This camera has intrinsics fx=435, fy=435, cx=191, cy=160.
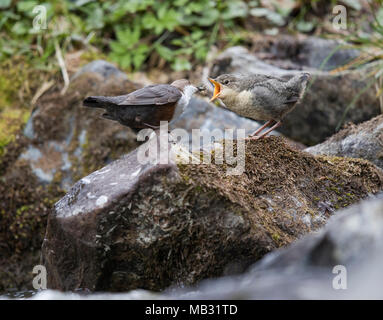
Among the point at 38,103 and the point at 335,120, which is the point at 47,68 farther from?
the point at 335,120

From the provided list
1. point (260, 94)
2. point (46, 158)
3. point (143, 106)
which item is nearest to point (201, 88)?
point (260, 94)

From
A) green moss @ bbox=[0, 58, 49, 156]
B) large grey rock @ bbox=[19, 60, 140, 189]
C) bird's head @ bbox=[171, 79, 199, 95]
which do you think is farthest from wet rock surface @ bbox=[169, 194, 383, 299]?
green moss @ bbox=[0, 58, 49, 156]

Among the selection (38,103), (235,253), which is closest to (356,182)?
(235,253)

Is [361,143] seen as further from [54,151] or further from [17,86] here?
[17,86]

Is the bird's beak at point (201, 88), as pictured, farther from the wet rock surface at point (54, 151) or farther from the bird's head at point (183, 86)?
the wet rock surface at point (54, 151)

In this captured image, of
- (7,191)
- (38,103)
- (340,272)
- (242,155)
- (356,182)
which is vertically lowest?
(7,191)

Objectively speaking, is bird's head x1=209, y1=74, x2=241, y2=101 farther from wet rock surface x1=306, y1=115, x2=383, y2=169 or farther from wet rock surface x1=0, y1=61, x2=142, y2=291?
wet rock surface x1=0, y1=61, x2=142, y2=291

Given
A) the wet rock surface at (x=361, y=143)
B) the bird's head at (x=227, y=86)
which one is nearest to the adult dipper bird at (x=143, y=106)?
the bird's head at (x=227, y=86)
